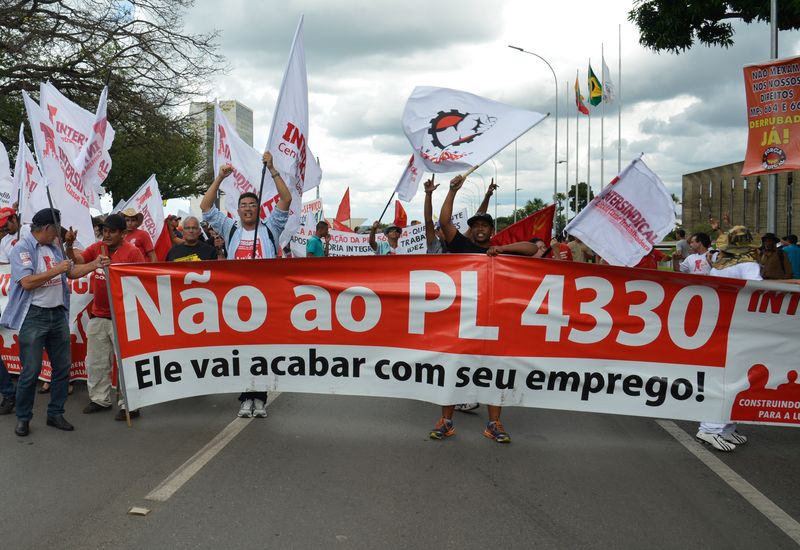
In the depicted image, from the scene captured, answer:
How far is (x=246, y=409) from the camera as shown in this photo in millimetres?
6312

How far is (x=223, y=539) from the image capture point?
12.4ft

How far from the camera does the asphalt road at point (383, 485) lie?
386 centimetres

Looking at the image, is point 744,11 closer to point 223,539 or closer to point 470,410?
point 470,410

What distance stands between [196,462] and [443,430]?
74.9 inches

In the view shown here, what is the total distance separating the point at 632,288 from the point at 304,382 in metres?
2.57

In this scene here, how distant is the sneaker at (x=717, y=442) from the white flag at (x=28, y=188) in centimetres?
611

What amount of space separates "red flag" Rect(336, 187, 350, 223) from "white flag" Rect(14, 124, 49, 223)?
368 inches

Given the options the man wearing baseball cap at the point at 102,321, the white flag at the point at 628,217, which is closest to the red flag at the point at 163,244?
the man wearing baseball cap at the point at 102,321

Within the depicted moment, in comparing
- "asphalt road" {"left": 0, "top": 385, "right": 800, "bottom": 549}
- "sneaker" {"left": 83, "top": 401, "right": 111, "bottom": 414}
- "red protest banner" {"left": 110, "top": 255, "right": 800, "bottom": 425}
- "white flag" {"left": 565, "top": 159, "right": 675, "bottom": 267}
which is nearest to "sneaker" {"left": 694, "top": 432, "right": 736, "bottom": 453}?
"asphalt road" {"left": 0, "top": 385, "right": 800, "bottom": 549}

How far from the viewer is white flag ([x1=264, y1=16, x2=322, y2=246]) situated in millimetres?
6633

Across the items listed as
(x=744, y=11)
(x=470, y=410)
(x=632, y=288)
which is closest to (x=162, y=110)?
(x=744, y=11)

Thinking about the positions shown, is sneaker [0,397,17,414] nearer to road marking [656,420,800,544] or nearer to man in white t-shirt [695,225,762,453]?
road marking [656,420,800,544]

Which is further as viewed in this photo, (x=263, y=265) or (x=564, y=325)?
(x=263, y=265)

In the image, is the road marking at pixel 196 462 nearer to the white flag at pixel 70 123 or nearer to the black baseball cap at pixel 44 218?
the black baseball cap at pixel 44 218
